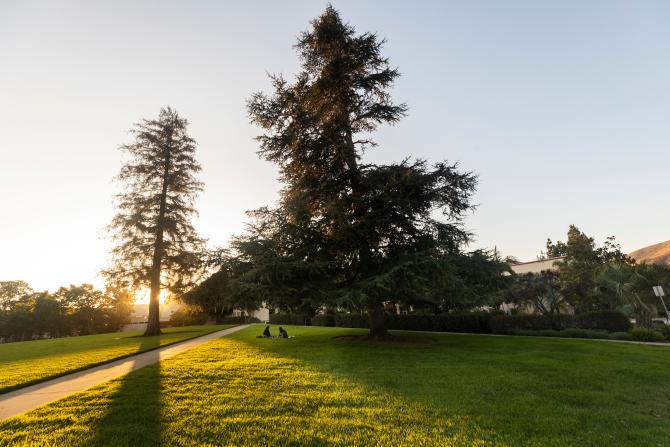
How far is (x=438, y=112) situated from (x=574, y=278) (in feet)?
79.8

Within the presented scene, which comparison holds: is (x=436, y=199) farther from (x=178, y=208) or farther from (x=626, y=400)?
(x=178, y=208)

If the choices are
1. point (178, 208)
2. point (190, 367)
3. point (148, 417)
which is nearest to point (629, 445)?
point (148, 417)

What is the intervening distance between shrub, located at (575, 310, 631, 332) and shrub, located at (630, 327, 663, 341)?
2.15m

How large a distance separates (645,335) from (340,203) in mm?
15675

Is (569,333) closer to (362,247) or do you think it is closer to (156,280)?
(362,247)

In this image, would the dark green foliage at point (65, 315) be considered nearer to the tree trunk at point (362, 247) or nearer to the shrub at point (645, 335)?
the tree trunk at point (362, 247)

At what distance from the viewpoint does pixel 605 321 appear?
18.1 metres

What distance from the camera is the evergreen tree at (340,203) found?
1228cm

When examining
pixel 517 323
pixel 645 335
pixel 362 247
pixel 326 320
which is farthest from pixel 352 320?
pixel 645 335

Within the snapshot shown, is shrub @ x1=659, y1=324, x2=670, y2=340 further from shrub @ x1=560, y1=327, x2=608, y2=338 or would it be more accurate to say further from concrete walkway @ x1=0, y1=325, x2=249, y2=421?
concrete walkway @ x1=0, y1=325, x2=249, y2=421

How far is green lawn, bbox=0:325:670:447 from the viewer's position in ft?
12.9

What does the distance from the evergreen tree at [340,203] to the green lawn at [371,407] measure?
3917mm

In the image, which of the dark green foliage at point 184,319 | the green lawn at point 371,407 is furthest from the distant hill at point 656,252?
the green lawn at point 371,407

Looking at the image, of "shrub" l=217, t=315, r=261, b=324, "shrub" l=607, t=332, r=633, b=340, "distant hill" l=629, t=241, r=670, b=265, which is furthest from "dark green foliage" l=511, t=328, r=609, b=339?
"distant hill" l=629, t=241, r=670, b=265
